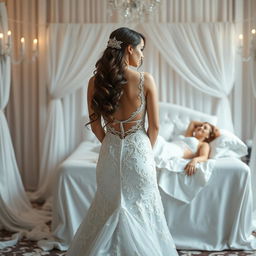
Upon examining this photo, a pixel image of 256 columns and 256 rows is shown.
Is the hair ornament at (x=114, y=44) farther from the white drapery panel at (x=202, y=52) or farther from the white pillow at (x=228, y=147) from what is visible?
the white drapery panel at (x=202, y=52)

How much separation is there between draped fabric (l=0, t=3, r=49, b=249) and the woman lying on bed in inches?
52.0

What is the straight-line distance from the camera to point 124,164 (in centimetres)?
282

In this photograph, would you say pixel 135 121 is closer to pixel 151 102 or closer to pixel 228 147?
pixel 151 102

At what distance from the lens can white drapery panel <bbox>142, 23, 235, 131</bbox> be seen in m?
5.32

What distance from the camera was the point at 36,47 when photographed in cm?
548

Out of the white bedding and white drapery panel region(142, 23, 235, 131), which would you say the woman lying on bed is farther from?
white drapery panel region(142, 23, 235, 131)

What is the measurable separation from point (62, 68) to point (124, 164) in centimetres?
288

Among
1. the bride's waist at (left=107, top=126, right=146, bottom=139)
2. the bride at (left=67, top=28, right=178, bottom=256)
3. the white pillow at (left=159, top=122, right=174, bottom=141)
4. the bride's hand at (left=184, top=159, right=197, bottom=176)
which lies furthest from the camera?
the white pillow at (left=159, top=122, right=174, bottom=141)

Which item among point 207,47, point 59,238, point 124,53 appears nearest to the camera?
point 124,53

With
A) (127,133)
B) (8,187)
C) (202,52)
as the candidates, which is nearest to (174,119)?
(202,52)

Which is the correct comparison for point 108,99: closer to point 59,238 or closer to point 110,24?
point 59,238

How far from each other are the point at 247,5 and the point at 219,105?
1.15 meters

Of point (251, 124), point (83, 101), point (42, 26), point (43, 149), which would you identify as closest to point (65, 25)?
point (42, 26)

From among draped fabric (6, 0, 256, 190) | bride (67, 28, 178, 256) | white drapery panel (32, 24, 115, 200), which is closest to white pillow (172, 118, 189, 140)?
draped fabric (6, 0, 256, 190)
